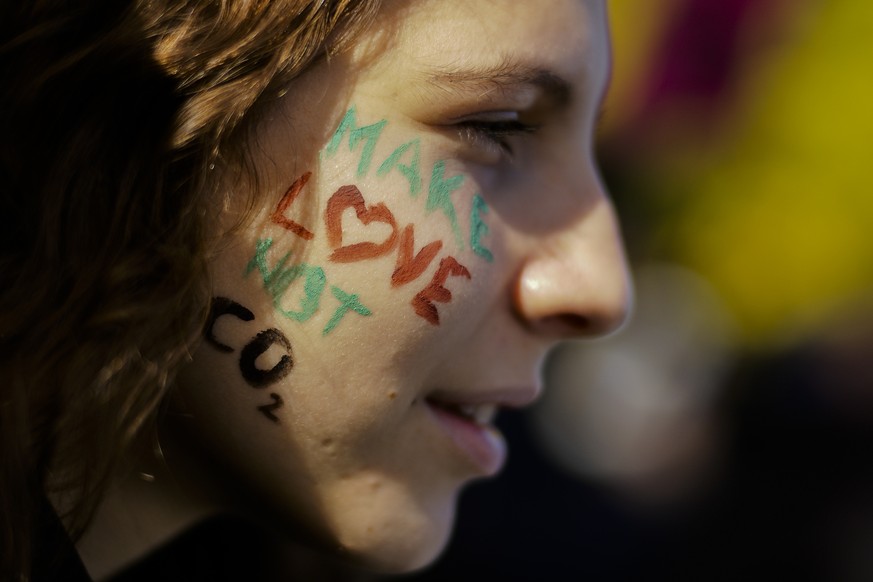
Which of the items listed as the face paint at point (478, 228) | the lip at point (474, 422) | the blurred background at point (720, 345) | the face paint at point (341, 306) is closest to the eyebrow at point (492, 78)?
the face paint at point (478, 228)

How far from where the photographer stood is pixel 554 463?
3.62m

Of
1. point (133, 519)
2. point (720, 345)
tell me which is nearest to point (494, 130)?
point (133, 519)

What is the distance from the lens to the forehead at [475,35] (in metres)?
1.07

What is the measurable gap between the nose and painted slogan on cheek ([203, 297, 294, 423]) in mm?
341

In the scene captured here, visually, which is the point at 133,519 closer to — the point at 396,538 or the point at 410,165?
the point at 396,538

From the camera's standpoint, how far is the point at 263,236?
1.04 meters

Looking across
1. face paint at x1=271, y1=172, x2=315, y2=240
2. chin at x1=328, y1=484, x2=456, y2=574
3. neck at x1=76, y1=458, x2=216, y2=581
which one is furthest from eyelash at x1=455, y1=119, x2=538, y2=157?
neck at x1=76, y1=458, x2=216, y2=581

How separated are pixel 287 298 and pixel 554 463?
2.76 meters

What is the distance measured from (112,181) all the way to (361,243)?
31 cm

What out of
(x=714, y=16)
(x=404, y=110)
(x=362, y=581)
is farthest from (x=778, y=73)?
(x=404, y=110)

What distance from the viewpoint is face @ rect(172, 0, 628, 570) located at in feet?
3.45

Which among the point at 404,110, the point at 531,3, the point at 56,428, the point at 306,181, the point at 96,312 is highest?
the point at 531,3

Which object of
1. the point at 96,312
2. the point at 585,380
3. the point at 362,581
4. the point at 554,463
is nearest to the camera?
the point at 96,312

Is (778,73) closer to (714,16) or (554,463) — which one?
(714,16)
